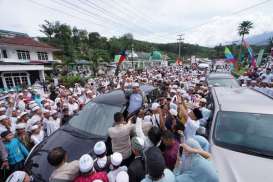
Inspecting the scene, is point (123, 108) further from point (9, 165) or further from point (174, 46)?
point (174, 46)

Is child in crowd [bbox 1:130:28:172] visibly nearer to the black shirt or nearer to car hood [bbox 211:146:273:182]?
the black shirt

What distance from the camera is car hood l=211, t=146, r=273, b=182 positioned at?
1883mm

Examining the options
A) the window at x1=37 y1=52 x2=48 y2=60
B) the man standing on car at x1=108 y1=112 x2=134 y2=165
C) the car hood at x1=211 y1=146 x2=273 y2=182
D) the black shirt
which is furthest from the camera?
the window at x1=37 y1=52 x2=48 y2=60

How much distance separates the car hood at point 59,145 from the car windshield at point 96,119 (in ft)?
0.57

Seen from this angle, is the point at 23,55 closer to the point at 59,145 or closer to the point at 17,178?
the point at 59,145

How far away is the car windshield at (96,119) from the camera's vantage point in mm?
3898

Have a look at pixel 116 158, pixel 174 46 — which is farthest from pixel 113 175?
pixel 174 46

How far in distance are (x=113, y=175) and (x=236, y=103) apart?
2647mm

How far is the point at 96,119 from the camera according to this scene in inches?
163

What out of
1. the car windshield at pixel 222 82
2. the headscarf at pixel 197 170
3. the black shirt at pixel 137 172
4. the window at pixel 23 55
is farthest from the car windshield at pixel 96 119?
the window at pixel 23 55

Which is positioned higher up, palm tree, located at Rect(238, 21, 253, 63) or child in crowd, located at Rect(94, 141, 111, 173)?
palm tree, located at Rect(238, 21, 253, 63)

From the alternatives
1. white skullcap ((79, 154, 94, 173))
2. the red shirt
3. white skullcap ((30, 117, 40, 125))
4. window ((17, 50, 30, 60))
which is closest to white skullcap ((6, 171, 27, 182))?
the red shirt

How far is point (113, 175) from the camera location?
7.32 ft

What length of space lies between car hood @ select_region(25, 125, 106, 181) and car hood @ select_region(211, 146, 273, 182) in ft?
7.61
